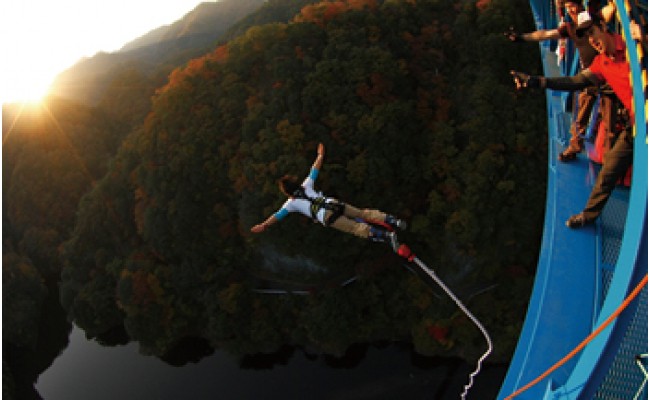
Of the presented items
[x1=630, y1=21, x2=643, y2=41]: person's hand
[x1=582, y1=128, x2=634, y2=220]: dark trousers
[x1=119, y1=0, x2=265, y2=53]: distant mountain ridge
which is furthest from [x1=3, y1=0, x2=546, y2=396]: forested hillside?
[x1=119, y1=0, x2=265, y2=53]: distant mountain ridge

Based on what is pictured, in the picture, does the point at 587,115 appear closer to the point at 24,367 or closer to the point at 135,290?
the point at 135,290

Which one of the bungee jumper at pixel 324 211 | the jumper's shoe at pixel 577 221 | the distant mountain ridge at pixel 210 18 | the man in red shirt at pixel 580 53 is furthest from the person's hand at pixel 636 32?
the distant mountain ridge at pixel 210 18

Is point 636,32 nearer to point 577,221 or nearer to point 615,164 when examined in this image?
point 615,164

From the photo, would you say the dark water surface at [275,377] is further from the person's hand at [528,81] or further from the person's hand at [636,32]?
the person's hand at [636,32]

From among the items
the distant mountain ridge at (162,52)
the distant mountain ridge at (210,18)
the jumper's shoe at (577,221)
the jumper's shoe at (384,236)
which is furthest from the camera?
the distant mountain ridge at (210,18)

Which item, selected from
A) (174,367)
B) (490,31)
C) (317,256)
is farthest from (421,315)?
(490,31)

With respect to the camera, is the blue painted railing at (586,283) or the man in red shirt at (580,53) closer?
the blue painted railing at (586,283)
